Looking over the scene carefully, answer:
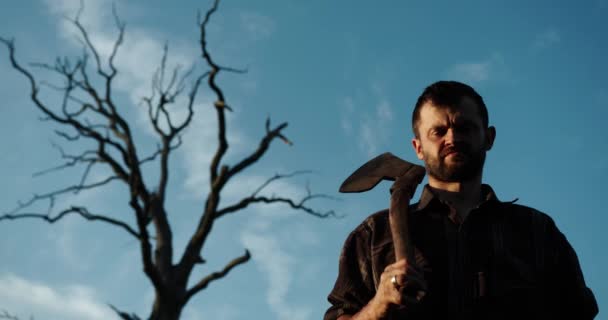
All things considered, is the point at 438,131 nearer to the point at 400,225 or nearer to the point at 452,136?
the point at 452,136

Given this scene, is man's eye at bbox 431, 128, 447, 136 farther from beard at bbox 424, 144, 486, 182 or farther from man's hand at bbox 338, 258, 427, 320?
man's hand at bbox 338, 258, 427, 320

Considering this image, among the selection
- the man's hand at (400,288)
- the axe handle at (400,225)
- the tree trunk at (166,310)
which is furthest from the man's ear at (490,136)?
the tree trunk at (166,310)

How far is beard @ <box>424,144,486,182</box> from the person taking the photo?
68.4 inches

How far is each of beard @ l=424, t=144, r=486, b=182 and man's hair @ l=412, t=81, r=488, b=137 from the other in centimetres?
12

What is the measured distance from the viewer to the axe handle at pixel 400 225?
157cm

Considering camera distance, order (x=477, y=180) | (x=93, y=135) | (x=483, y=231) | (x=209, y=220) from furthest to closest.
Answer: (x=93, y=135)
(x=209, y=220)
(x=477, y=180)
(x=483, y=231)

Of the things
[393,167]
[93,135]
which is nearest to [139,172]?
[93,135]

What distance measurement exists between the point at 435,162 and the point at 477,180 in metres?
0.13

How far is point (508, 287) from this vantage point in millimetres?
1572

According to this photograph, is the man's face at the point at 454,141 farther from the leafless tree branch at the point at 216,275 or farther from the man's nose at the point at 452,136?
the leafless tree branch at the point at 216,275

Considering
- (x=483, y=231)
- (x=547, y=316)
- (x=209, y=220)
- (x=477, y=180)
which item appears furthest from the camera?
(x=209, y=220)

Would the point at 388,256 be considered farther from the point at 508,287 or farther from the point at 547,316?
the point at 547,316

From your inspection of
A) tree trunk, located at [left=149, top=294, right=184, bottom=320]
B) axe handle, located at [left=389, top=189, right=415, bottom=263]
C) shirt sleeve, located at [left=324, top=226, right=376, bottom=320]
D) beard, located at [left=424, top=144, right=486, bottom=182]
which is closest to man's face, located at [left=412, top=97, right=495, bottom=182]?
beard, located at [left=424, top=144, right=486, bottom=182]

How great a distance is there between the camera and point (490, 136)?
6.07 feet
